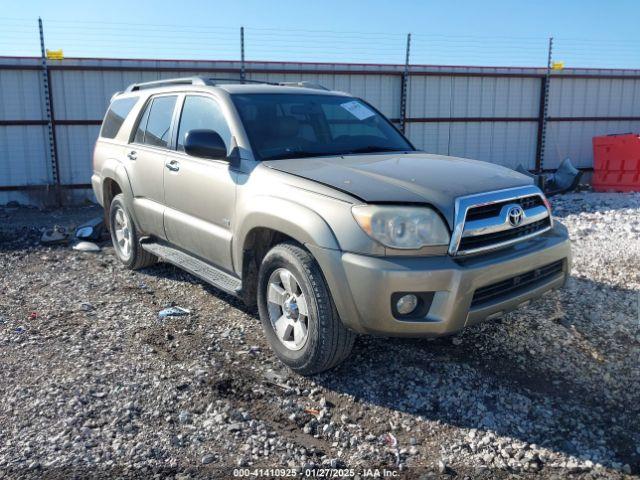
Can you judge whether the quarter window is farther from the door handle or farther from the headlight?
the headlight

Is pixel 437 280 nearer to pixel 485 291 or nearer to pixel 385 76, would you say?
pixel 485 291

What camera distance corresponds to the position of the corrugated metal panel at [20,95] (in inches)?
438

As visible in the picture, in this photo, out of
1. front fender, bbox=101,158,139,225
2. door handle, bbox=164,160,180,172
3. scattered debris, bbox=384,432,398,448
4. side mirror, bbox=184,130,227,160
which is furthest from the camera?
front fender, bbox=101,158,139,225

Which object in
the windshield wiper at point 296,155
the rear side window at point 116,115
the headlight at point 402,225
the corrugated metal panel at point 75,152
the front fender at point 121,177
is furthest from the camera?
the corrugated metal panel at point 75,152

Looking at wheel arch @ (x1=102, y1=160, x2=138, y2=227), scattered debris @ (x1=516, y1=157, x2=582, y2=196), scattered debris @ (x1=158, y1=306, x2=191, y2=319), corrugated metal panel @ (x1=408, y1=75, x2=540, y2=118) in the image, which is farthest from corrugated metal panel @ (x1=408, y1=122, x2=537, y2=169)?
scattered debris @ (x1=158, y1=306, x2=191, y2=319)

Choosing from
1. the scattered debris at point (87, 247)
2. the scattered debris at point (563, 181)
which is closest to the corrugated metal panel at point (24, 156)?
the scattered debris at point (87, 247)

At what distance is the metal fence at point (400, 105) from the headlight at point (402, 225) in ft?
29.8

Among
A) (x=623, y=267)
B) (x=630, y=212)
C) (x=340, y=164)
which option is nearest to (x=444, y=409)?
(x=340, y=164)

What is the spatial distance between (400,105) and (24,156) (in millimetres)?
7595

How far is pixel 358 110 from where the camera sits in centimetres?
515

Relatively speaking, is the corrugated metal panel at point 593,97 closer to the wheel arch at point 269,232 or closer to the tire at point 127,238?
the tire at point 127,238

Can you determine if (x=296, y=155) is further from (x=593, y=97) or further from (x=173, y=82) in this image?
(x=593, y=97)

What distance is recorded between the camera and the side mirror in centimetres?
416

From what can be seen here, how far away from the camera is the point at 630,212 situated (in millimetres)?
9250
